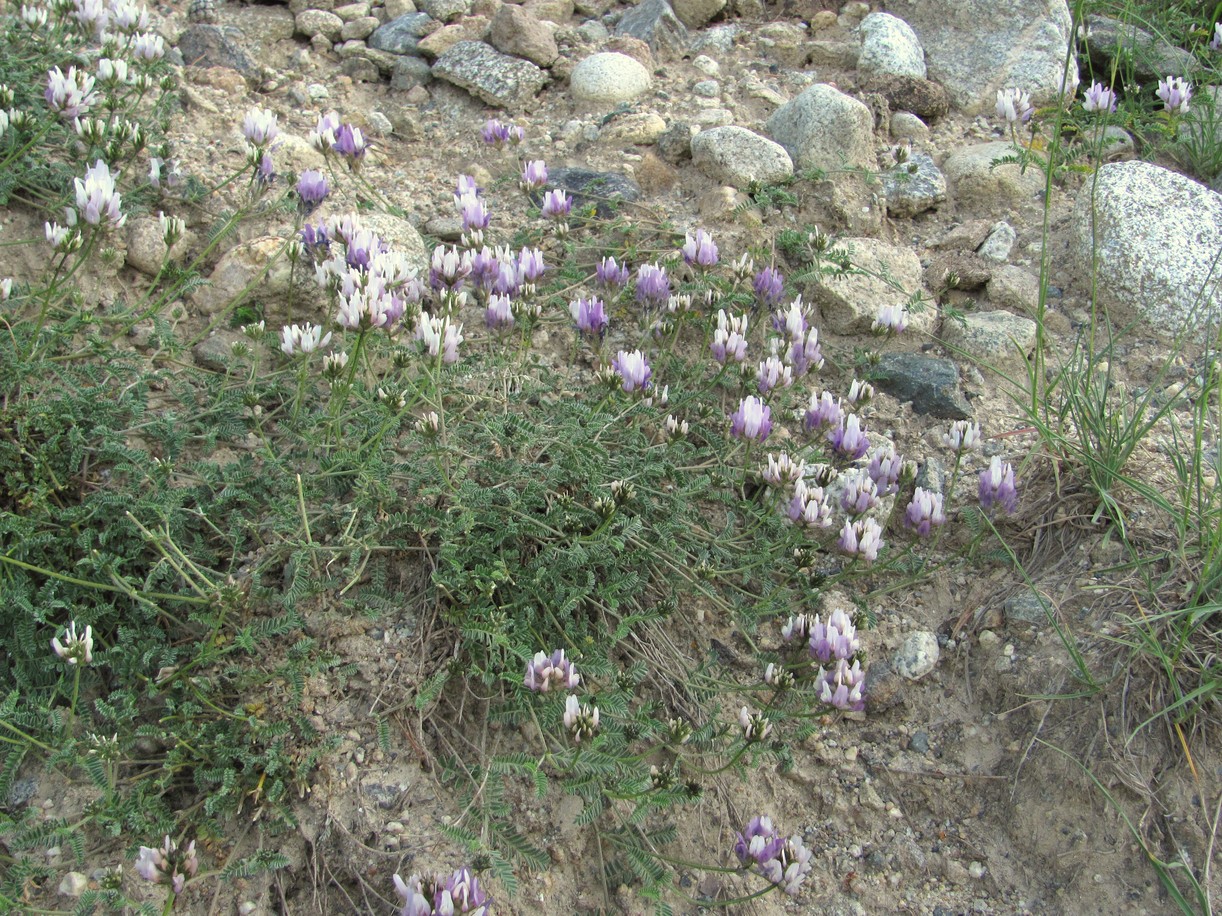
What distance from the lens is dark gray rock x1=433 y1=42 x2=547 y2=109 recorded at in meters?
5.52

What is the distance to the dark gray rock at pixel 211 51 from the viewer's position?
5.29 meters

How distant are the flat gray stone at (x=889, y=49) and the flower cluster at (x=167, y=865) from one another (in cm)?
531

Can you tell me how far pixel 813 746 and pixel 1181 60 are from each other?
470cm

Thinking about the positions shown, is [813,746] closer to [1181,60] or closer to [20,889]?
[20,889]

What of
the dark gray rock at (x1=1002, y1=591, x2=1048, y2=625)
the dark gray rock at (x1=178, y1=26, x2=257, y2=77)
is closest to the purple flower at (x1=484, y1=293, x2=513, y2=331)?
the dark gray rock at (x1=1002, y1=591, x2=1048, y2=625)

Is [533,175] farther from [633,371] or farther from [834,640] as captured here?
[834,640]

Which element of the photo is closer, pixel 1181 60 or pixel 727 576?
pixel 727 576

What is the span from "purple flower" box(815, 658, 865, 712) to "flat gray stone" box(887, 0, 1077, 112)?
4186 millimetres

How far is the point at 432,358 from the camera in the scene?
325 cm

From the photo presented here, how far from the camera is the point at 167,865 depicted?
2.42 meters

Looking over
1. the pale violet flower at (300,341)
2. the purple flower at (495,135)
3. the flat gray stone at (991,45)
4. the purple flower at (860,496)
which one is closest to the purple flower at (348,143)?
the purple flower at (495,135)

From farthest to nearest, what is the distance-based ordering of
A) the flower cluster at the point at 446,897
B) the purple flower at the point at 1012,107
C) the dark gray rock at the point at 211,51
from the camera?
the dark gray rock at the point at 211,51, the purple flower at the point at 1012,107, the flower cluster at the point at 446,897

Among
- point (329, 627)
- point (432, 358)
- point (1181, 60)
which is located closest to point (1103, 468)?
point (432, 358)

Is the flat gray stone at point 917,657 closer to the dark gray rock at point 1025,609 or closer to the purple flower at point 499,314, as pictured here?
the dark gray rock at point 1025,609
